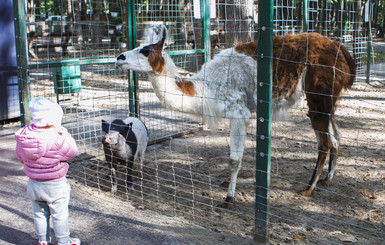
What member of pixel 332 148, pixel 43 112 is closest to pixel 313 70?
pixel 332 148

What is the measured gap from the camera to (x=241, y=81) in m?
4.34

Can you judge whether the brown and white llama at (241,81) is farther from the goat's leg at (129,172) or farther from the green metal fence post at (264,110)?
the green metal fence post at (264,110)

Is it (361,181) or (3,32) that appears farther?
(3,32)

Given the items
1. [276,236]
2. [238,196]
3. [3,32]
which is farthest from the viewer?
[3,32]

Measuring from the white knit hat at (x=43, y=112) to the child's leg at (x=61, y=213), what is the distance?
49cm

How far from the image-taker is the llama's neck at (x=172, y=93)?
14.0ft

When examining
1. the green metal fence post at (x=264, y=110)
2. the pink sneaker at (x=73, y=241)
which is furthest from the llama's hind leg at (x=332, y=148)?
the pink sneaker at (x=73, y=241)

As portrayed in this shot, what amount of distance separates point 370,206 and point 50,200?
10.7 feet

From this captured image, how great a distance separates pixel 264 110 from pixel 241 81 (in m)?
1.41

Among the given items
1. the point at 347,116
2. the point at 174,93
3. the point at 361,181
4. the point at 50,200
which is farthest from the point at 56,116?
the point at 347,116

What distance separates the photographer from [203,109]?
4383 millimetres

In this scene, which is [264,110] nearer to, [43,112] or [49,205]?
[43,112]

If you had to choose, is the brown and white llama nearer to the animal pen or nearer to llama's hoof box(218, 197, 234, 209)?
llama's hoof box(218, 197, 234, 209)

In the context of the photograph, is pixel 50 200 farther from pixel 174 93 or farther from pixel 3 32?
pixel 3 32
